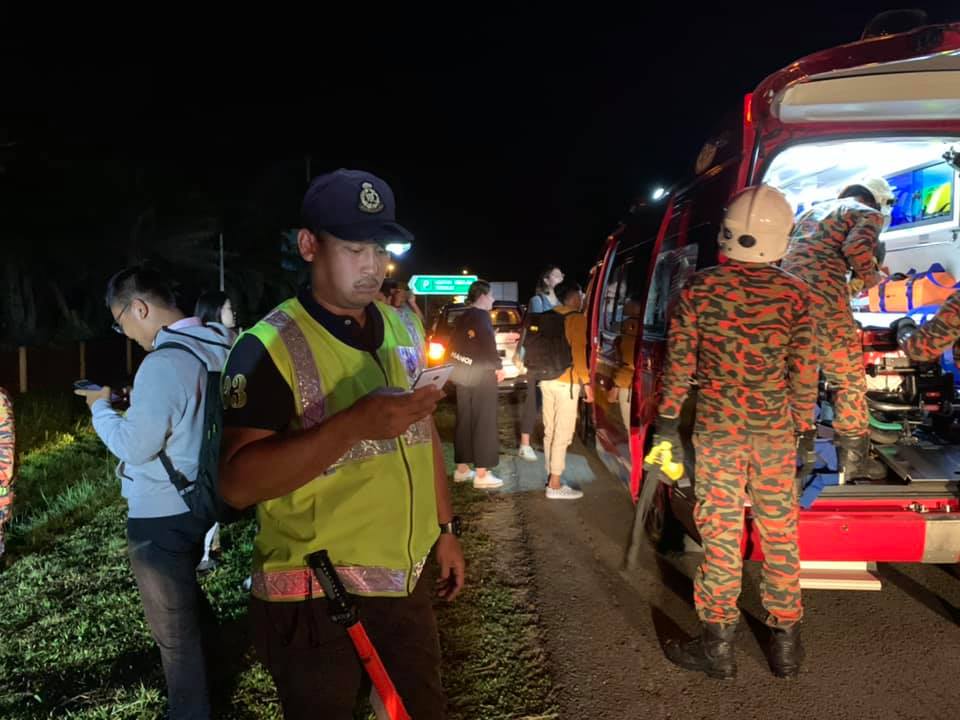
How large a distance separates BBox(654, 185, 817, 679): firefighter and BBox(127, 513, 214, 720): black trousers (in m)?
2.18

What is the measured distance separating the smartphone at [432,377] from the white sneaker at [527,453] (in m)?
6.12

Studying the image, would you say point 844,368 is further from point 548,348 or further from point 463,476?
point 463,476

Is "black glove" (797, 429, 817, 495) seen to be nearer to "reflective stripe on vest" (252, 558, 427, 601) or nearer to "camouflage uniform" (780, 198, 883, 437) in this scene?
"camouflage uniform" (780, 198, 883, 437)

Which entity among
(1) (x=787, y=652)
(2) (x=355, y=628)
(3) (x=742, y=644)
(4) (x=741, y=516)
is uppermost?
(2) (x=355, y=628)

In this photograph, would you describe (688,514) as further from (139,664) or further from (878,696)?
(139,664)

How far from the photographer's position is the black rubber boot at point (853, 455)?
3607 mm

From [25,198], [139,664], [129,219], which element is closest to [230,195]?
[129,219]

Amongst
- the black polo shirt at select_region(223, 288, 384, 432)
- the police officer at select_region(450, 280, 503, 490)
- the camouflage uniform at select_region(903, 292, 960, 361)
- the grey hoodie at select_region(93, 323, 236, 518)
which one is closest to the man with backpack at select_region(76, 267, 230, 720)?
the grey hoodie at select_region(93, 323, 236, 518)

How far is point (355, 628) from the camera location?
169 centimetres

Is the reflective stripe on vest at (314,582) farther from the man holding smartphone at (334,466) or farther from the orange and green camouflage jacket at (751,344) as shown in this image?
the orange and green camouflage jacket at (751,344)

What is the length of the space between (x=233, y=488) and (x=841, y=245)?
3553mm

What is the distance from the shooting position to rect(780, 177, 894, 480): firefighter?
362 cm

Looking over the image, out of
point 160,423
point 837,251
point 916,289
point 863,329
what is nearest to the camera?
point 160,423

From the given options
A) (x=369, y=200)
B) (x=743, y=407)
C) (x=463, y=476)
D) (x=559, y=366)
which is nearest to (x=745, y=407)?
(x=743, y=407)
